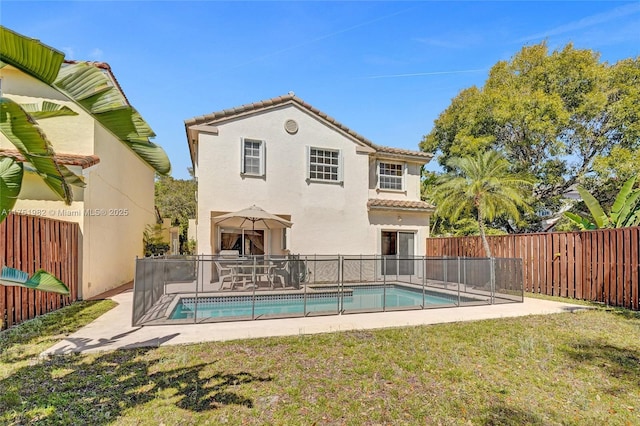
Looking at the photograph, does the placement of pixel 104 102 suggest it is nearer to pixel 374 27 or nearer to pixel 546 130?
pixel 374 27

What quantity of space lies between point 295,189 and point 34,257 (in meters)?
9.76

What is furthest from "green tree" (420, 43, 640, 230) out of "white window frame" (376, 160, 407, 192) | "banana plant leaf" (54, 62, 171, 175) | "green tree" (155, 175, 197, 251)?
"green tree" (155, 175, 197, 251)

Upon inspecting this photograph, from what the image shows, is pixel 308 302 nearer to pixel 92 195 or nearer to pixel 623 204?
pixel 92 195

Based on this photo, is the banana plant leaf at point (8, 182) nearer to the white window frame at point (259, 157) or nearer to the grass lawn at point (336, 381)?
the grass lawn at point (336, 381)

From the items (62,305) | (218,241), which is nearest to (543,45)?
(218,241)

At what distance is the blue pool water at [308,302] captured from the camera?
9555mm

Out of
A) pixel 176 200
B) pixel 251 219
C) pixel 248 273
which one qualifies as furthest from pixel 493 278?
pixel 176 200

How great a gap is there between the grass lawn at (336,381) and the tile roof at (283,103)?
386 inches

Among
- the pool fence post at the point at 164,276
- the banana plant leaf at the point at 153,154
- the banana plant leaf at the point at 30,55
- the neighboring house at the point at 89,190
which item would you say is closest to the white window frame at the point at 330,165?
the neighboring house at the point at 89,190

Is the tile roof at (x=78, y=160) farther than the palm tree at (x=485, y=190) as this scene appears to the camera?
No

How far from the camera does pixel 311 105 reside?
53.0 feet

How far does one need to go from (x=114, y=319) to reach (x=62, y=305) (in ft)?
8.66

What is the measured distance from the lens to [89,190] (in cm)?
1121

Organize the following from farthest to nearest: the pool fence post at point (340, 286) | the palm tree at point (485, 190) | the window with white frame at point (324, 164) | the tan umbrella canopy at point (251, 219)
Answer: the palm tree at point (485, 190) → the window with white frame at point (324, 164) → the tan umbrella canopy at point (251, 219) → the pool fence post at point (340, 286)
